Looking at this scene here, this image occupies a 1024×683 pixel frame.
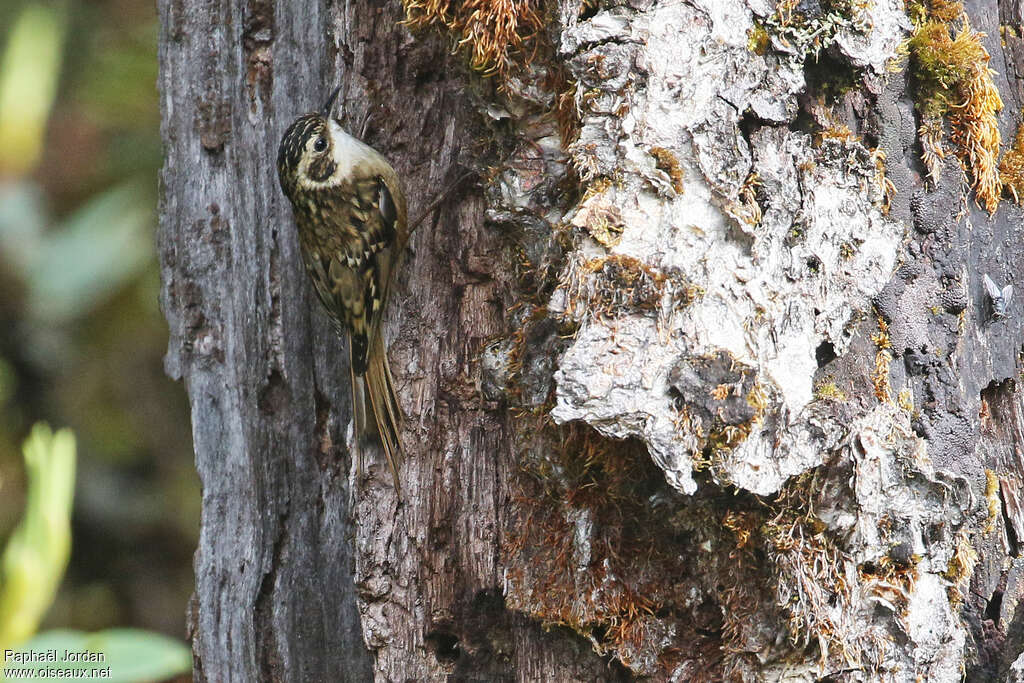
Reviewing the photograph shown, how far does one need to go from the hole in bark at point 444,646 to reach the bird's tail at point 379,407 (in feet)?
1.16

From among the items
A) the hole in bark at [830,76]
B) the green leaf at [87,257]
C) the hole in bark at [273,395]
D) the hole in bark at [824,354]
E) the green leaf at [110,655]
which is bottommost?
the green leaf at [110,655]

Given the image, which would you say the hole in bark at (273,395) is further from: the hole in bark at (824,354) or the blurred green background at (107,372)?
the hole in bark at (824,354)

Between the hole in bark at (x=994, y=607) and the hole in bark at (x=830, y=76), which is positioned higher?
the hole in bark at (x=830, y=76)

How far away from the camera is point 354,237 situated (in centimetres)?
311

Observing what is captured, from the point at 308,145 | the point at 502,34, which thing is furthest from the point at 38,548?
the point at 308,145

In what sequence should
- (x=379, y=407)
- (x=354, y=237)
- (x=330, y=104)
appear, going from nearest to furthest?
(x=379, y=407)
(x=330, y=104)
(x=354, y=237)

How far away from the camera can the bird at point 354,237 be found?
2365 mm

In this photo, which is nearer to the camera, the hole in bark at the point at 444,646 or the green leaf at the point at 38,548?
the green leaf at the point at 38,548

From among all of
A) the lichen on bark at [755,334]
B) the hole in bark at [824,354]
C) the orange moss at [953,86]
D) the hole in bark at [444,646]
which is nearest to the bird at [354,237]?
the hole in bark at [444,646]

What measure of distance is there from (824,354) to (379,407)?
110cm

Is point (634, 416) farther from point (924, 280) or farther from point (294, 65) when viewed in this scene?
point (294, 65)

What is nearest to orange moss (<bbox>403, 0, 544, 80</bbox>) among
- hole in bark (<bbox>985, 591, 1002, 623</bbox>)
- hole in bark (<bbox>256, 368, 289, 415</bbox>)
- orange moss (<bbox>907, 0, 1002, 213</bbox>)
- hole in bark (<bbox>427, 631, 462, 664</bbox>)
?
orange moss (<bbox>907, 0, 1002, 213</bbox>)

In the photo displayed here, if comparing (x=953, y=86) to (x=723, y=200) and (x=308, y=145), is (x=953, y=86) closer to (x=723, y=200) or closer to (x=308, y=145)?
(x=723, y=200)

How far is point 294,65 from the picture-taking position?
2.59 metres
